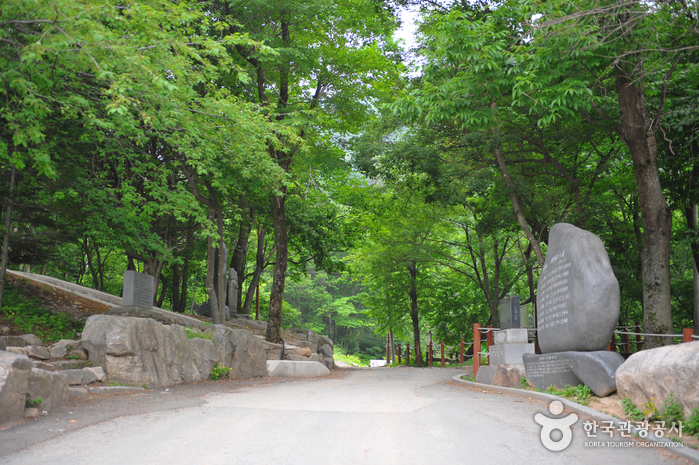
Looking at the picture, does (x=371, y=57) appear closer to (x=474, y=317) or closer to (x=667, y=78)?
(x=667, y=78)

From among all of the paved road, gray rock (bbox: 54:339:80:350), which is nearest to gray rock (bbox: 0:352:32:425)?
the paved road

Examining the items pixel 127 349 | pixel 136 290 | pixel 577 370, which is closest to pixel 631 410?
pixel 577 370

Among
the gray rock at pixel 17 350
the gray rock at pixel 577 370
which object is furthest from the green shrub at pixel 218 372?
the gray rock at pixel 577 370

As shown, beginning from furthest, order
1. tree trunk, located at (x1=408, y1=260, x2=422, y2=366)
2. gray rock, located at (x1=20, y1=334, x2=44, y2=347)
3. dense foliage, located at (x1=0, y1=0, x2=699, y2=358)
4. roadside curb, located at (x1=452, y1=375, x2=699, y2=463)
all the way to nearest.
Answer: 1. tree trunk, located at (x1=408, y1=260, x2=422, y2=366)
2. gray rock, located at (x1=20, y1=334, x2=44, y2=347)
3. dense foliage, located at (x1=0, y1=0, x2=699, y2=358)
4. roadside curb, located at (x1=452, y1=375, x2=699, y2=463)

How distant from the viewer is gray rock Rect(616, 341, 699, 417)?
201 inches

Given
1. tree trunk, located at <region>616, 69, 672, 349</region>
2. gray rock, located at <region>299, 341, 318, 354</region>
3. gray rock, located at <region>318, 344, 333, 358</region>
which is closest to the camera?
tree trunk, located at <region>616, 69, 672, 349</region>

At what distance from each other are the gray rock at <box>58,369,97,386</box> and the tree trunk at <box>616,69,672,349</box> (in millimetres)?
10326

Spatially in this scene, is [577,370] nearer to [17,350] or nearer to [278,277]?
[17,350]

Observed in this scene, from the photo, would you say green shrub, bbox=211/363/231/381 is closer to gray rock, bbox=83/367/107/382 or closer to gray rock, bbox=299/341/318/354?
gray rock, bbox=83/367/107/382

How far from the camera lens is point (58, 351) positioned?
29.5ft

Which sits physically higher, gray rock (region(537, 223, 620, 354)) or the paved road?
gray rock (region(537, 223, 620, 354))

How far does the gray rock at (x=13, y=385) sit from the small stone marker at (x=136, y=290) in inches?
308

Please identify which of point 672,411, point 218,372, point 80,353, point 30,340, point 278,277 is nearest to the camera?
point 672,411

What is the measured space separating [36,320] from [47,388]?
662cm
